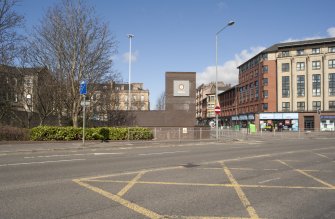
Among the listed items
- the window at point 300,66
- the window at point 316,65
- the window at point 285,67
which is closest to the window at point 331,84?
the window at point 316,65

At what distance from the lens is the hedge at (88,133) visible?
21645 mm

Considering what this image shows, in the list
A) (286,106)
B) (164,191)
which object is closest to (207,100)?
(286,106)

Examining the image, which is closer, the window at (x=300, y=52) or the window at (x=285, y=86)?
the window at (x=300, y=52)

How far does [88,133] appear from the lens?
23.4m

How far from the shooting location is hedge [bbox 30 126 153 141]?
21645mm

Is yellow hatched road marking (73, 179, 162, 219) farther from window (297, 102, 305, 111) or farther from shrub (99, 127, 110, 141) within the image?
window (297, 102, 305, 111)

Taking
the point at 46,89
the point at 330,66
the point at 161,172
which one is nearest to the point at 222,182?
the point at 161,172

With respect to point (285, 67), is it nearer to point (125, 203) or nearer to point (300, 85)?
point (300, 85)

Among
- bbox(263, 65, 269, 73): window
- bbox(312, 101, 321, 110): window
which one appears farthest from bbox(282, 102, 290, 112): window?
bbox(263, 65, 269, 73): window

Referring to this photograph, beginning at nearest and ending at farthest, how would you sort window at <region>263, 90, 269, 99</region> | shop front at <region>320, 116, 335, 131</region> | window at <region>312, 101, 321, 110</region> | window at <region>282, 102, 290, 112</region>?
shop front at <region>320, 116, 335, 131</region> → window at <region>312, 101, 321, 110</region> → window at <region>282, 102, 290, 112</region> → window at <region>263, 90, 269, 99</region>

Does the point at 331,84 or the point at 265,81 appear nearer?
the point at 331,84

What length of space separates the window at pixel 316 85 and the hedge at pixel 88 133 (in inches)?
2242

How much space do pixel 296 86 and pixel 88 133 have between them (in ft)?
204

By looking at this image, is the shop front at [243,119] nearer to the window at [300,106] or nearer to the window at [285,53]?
the window at [300,106]
